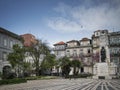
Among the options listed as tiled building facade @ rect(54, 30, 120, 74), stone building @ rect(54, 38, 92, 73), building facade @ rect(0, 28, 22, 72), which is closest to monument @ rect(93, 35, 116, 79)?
tiled building facade @ rect(54, 30, 120, 74)

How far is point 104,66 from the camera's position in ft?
163

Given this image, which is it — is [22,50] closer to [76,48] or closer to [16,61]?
[16,61]

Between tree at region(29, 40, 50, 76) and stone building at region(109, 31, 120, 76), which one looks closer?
tree at region(29, 40, 50, 76)

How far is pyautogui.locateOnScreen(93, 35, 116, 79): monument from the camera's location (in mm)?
49844

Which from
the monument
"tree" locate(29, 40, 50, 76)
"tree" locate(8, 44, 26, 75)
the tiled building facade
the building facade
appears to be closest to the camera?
"tree" locate(8, 44, 26, 75)

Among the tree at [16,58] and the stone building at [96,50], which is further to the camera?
the stone building at [96,50]

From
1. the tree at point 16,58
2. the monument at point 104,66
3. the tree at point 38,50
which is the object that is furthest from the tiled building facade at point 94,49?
the tree at point 16,58

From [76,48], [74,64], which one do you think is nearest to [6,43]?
[74,64]

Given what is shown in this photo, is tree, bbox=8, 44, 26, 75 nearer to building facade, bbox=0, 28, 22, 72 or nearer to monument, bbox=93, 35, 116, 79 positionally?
building facade, bbox=0, 28, 22, 72

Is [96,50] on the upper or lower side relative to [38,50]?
upper

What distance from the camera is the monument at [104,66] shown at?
4984 cm

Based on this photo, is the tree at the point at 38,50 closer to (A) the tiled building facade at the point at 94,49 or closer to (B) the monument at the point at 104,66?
(B) the monument at the point at 104,66

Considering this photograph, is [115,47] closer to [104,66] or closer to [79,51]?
[79,51]

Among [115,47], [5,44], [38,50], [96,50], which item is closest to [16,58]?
[5,44]
